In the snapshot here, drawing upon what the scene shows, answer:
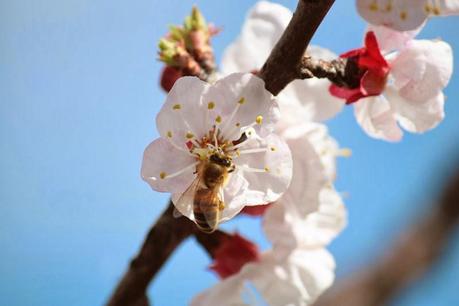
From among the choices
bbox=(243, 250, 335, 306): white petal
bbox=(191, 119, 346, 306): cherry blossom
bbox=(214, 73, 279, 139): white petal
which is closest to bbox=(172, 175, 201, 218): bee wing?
bbox=(214, 73, 279, 139): white petal

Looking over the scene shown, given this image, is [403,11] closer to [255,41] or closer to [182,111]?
[182,111]

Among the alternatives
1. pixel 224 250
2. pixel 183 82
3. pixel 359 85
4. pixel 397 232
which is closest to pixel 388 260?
pixel 397 232

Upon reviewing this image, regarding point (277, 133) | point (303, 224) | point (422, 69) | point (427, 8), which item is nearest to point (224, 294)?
point (303, 224)

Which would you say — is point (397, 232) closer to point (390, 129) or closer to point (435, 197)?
point (435, 197)

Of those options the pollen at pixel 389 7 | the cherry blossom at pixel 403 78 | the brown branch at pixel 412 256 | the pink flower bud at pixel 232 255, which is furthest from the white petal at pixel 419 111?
the brown branch at pixel 412 256

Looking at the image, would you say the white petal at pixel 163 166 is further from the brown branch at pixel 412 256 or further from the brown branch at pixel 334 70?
the brown branch at pixel 412 256

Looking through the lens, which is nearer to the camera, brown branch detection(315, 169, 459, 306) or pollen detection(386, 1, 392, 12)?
pollen detection(386, 1, 392, 12)

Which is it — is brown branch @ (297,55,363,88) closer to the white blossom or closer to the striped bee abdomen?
the white blossom
